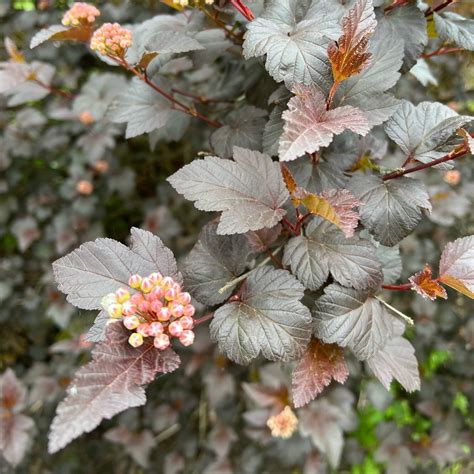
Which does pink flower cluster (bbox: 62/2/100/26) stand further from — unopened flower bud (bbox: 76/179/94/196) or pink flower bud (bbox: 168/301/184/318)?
unopened flower bud (bbox: 76/179/94/196)

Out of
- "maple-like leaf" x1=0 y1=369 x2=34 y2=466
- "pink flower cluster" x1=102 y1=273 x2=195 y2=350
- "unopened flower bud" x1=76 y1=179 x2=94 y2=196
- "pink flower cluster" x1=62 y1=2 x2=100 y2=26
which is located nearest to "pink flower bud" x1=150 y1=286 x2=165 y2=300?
"pink flower cluster" x1=102 y1=273 x2=195 y2=350

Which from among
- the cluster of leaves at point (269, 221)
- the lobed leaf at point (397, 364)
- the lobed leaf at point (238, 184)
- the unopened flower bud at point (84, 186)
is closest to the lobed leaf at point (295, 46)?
the cluster of leaves at point (269, 221)

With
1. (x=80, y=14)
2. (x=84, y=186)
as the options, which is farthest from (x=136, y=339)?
(x=84, y=186)

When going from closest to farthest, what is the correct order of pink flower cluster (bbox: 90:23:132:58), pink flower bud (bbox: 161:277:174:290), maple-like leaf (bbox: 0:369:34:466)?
pink flower bud (bbox: 161:277:174:290)
pink flower cluster (bbox: 90:23:132:58)
maple-like leaf (bbox: 0:369:34:466)

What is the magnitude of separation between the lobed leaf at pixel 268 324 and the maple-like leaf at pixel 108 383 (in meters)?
0.10

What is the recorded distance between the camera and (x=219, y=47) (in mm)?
1015

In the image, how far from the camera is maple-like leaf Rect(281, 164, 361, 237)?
2.16 feet

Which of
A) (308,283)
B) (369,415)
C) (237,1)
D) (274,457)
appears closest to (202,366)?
(274,457)

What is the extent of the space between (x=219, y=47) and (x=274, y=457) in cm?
138

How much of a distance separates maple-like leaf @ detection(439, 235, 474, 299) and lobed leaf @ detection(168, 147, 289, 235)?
0.85ft

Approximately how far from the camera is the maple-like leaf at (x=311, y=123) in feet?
2.11

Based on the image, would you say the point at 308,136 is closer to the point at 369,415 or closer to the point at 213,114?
the point at 213,114

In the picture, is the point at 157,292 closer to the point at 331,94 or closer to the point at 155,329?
the point at 155,329

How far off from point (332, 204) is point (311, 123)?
11cm
